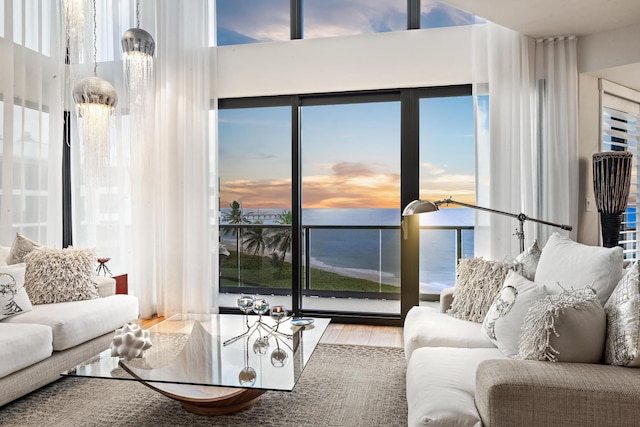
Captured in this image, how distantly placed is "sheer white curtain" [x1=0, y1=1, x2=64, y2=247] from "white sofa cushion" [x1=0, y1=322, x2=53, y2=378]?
1.73 m

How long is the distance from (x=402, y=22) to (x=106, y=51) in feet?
10.1

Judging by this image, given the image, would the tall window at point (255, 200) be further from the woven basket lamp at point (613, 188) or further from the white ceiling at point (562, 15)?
the woven basket lamp at point (613, 188)

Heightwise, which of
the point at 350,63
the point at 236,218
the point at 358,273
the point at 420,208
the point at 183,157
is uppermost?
the point at 350,63

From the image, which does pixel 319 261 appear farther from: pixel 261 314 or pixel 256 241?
pixel 261 314

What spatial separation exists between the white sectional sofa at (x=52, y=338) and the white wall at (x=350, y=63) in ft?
7.76

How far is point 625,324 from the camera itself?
174 cm

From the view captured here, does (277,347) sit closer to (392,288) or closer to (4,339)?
(4,339)

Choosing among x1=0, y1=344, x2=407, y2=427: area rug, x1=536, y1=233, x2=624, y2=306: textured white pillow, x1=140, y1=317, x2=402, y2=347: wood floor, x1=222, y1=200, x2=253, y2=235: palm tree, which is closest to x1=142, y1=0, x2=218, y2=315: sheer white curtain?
x1=140, y1=317, x2=402, y2=347: wood floor

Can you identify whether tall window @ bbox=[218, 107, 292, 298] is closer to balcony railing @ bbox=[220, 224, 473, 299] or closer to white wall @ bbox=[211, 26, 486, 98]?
balcony railing @ bbox=[220, 224, 473, 299]

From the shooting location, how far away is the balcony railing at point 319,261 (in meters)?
5.86

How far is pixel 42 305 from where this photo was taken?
343cm

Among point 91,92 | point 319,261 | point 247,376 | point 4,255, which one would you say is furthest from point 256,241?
point 247,376

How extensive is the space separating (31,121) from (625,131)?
5.50 metres

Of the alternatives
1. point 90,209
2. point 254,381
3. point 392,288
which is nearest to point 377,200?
point 392,288
